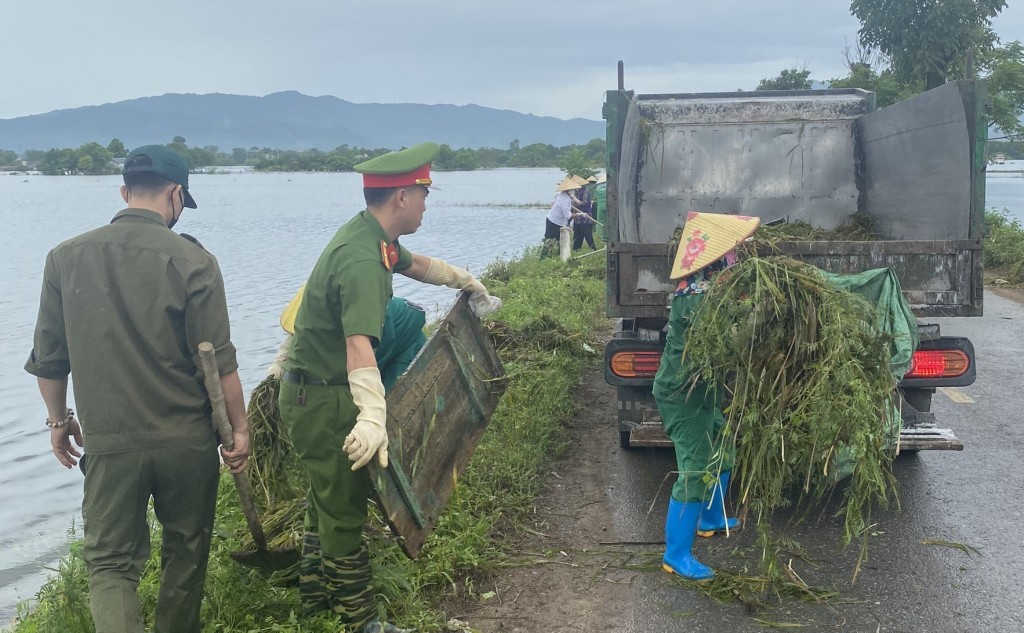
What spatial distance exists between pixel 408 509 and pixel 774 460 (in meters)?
1.50

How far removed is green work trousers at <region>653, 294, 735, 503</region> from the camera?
13.0 ft

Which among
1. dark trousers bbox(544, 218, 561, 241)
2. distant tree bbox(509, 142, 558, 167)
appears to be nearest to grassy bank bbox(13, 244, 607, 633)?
dark trousers bbox(544, 218, 561, 241)

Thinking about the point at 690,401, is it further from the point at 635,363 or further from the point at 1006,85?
the point at 1006,85

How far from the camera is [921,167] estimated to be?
5.67 m

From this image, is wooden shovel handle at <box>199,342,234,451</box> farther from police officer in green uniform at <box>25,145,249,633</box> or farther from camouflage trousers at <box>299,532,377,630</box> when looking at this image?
camouflage trousers at <box>299,532,377,630</box>

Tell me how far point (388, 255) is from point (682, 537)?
1.93m

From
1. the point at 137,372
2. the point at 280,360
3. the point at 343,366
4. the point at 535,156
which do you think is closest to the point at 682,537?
the point at 343,366

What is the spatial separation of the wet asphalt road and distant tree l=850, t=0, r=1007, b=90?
1015 cm

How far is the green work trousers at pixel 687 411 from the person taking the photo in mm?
3959

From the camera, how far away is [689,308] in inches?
155

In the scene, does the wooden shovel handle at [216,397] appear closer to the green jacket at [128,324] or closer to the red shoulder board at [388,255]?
the green jacket at [128,324]

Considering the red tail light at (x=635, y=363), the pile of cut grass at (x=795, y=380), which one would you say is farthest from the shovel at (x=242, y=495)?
the red tail light at (x=635, y=363)

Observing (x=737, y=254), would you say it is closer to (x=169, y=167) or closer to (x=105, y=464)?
(x=169, y=167)

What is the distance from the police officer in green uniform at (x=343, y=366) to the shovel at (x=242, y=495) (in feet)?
0.81
